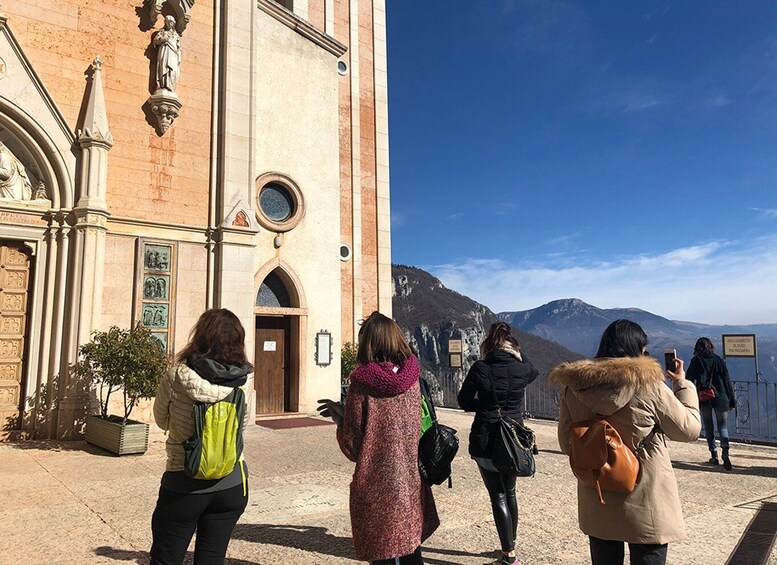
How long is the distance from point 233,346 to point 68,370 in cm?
805

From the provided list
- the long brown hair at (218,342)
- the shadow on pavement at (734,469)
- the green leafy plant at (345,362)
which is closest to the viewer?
the long brown hair at (218,342)

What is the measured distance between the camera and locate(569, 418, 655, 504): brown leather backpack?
2.72 metres

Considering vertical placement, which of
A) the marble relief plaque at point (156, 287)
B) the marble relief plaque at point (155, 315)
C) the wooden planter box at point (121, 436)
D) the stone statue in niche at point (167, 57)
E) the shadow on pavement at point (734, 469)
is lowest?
the shadow on pavement at point (734, 469)

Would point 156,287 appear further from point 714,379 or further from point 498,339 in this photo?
point 714,379

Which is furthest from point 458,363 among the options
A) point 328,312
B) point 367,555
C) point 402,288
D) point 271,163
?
point 402,288

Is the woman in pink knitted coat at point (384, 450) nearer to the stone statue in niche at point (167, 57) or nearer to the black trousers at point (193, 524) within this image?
the black trousers at point (193, 524)

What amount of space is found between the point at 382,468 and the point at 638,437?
4.33 ft

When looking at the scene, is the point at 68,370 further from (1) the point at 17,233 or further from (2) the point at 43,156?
(2) the point at 43,156

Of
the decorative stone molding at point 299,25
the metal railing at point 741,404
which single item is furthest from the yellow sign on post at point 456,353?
the decorative stone molding at point 299,25

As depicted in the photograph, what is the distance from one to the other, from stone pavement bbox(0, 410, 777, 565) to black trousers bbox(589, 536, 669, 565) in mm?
1629

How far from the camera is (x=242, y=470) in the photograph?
3105 mm

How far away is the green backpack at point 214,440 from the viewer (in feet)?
9.35

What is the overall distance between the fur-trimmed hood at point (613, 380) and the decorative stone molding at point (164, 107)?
10.2m

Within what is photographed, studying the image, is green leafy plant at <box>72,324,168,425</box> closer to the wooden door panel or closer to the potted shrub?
the potted shrub
